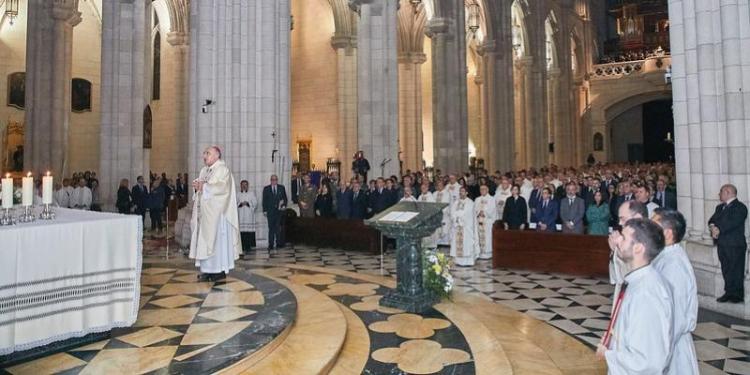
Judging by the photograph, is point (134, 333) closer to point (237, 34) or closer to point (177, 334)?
point (177, 334)

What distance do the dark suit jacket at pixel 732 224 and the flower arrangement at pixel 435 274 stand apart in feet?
10.4

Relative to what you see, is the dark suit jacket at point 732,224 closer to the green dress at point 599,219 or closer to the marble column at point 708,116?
the marble column at point 708,116

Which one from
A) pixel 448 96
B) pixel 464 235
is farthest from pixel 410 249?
pixel 448 96

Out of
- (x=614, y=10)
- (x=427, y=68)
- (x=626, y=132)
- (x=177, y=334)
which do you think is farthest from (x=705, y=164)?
(x=614, y=10)

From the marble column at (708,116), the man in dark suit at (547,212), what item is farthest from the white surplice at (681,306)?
the man in dark suit at (547,212)

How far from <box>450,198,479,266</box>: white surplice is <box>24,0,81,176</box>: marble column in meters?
12.8

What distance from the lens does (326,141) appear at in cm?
2528

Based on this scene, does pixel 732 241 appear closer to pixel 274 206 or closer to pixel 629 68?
pixel 274 206

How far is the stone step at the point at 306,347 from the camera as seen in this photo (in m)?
3.92

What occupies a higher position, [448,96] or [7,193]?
[448,96]

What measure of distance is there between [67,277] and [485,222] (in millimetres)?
8176

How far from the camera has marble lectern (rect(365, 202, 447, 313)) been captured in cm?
579

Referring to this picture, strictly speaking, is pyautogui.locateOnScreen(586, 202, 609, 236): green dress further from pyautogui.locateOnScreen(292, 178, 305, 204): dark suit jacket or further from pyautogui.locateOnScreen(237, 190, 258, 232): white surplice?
pyautogui.locateOnScreen(292, 178, 305, 204): dark suit jacket

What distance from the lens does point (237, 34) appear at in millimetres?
11484
